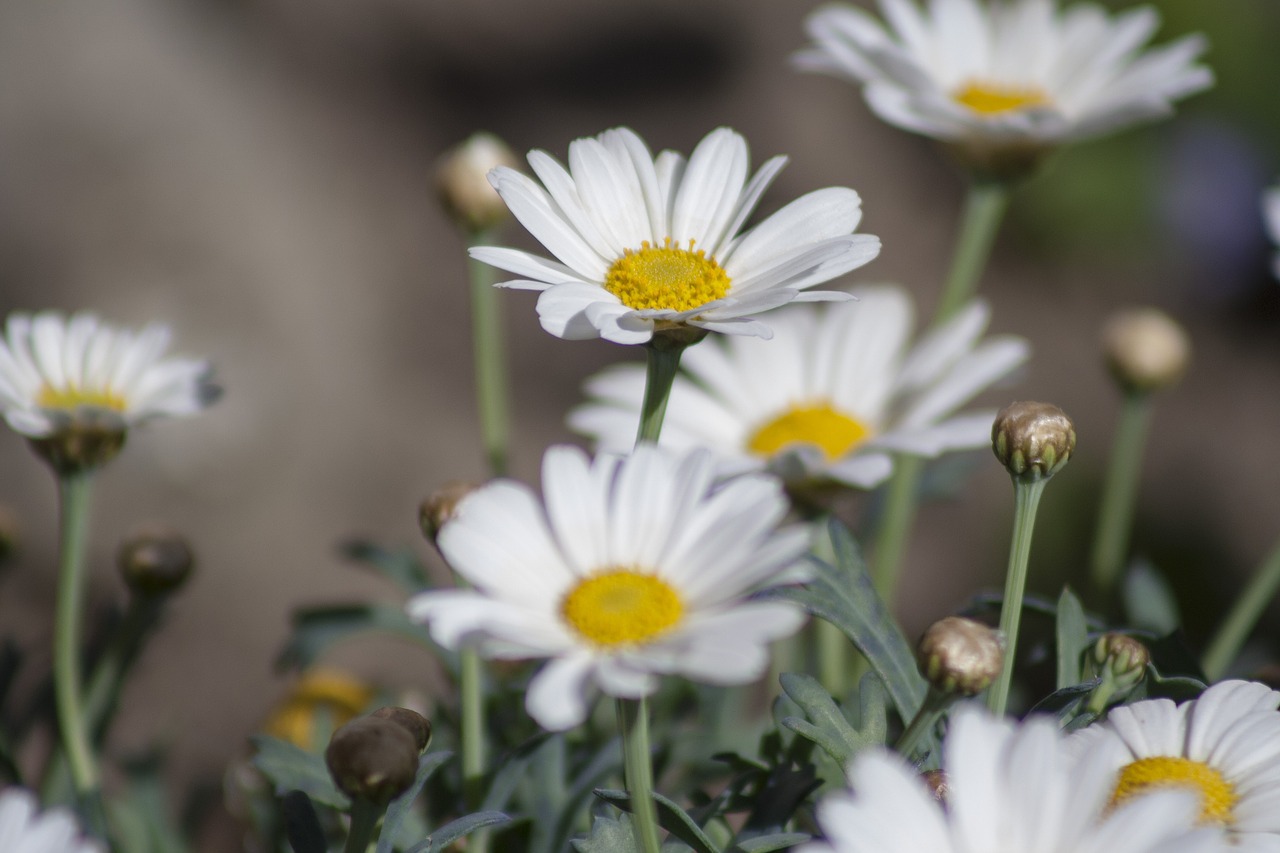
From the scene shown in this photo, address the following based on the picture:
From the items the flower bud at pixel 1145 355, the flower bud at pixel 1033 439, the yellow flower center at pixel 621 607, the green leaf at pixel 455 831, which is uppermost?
the flower bud at pixel 1145 355

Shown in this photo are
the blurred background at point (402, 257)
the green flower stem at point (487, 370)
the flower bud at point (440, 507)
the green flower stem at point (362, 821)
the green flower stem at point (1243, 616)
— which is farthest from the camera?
the blurred background at point (402, 257)

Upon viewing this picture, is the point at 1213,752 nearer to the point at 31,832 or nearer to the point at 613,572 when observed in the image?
the point at 613,572

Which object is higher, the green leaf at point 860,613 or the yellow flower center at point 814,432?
the yellow flower center at point 814,432

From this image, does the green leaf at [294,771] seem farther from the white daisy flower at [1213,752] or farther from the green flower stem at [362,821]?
the white daisy flower at [1213,752]

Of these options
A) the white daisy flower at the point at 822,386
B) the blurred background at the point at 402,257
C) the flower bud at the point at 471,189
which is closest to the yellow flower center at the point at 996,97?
the white daisy flower at the point at 822,386

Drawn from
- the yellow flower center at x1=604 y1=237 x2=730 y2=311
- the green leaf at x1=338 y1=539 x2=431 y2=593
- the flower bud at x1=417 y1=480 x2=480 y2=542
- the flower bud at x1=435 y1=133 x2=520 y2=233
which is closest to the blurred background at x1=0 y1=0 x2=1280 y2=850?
the green leaf at x1=338 y1=539 x2=431 y2=593

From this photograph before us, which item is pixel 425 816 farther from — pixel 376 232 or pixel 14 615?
pixel 376 232

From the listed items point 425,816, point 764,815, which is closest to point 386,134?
point 425,816
